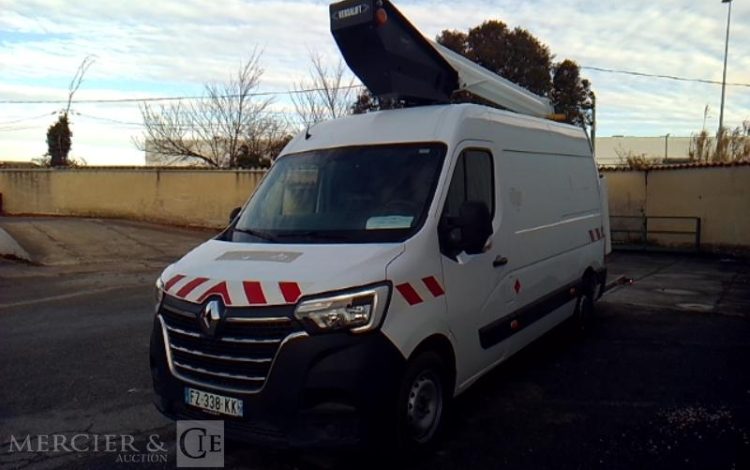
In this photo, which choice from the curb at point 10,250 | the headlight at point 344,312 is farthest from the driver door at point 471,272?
the curb at point 10,250

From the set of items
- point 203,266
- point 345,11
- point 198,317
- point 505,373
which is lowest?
point 505,373

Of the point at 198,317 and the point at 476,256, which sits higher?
the point at 476,256

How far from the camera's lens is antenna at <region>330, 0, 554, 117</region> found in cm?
479

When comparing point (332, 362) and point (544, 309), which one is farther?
point (544, 309)

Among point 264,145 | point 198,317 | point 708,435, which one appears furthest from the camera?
point 264,145

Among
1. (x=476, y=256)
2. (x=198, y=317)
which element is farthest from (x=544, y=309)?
(x=198, y=317)

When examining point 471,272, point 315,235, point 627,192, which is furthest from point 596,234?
point 627,192

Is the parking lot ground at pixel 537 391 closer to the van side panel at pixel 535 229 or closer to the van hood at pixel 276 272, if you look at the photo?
the van side panel at pixel 535 229

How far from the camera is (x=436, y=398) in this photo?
154 inches

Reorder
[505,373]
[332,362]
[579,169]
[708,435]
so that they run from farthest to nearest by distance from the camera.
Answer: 1. [579,169]
2. [505,373]
3. [708,435]
4. [332,362]

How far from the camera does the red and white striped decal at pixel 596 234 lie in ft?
24.1

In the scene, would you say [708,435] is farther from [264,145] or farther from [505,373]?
[264,145]

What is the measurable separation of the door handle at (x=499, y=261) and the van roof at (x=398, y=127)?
39.4 inches

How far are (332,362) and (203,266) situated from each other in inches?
46.8
